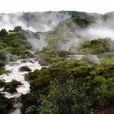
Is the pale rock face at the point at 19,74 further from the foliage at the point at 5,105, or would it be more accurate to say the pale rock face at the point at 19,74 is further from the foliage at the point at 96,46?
the foliage at the point at 96,46

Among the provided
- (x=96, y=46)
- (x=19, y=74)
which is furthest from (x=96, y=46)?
(x=19, y=74)

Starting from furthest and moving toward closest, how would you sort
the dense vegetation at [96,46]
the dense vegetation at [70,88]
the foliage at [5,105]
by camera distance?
the dense vegetation at [96,46] → the foliage at [5,105] → the dense vegetation at [70,88]

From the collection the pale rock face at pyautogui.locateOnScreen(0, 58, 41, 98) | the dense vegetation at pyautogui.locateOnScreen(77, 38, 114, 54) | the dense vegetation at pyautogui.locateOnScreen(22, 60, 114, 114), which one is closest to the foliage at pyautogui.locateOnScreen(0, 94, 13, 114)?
the dense vegetation at pyautogui.locateOnScreen(22, 60, 114, 114)

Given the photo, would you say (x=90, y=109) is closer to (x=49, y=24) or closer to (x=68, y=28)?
(x=68, y=28)

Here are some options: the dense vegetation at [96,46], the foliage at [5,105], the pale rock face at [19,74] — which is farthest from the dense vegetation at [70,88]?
the dense vegetation at [96,46]

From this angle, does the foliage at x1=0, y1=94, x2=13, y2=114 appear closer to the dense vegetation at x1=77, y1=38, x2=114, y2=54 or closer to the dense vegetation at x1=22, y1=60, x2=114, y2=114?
the dense vegetation at x1=22, y1=60, x2=114, y2=114

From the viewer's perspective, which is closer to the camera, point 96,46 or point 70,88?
point 70,88

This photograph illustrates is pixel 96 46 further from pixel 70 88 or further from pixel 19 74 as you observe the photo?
pixel 70 88

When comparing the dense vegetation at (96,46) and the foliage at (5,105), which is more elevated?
the dense vegetation at (96,46)

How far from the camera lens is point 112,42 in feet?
406

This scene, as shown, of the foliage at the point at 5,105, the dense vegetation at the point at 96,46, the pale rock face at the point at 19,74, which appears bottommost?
the foliage at the point at 5,105

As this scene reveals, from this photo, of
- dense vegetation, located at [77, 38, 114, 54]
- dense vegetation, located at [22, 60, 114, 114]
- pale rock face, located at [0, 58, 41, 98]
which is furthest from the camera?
dense vegetation, located at [77, 38, 114, 54]

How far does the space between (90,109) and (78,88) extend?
15780 mm

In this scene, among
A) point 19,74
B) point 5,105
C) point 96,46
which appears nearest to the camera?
point 5,105
